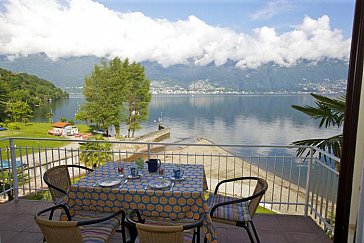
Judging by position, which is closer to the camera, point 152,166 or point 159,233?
point 159,233

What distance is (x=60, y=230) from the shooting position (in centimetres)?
171

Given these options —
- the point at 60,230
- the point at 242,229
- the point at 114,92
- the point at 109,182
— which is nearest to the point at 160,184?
the point at 109,182

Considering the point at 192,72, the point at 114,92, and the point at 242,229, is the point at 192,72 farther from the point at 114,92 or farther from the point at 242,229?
the point at 242,229

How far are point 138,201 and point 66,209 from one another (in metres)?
0.59

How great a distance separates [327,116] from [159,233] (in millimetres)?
2731

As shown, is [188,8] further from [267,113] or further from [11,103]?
[11,103]

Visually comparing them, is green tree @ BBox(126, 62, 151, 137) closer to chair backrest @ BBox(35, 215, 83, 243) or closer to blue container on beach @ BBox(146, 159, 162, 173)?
blue container on beach @ BBox(146, 159, 162, 173)

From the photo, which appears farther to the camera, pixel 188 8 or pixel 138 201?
pixel 188 8

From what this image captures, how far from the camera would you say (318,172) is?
3166mm

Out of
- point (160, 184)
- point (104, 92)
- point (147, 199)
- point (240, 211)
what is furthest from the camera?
point (104, 92)

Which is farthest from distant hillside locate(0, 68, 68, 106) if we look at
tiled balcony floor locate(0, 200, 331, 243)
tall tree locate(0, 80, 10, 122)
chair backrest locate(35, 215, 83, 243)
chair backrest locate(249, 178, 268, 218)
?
chair backrest locate(249, 178, 268, 218)

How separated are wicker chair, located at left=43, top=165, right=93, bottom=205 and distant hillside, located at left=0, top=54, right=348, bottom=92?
1160 centimetres

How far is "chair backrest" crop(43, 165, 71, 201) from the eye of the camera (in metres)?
2.61

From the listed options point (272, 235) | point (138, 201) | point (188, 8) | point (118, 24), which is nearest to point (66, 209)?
point (138, 201)
